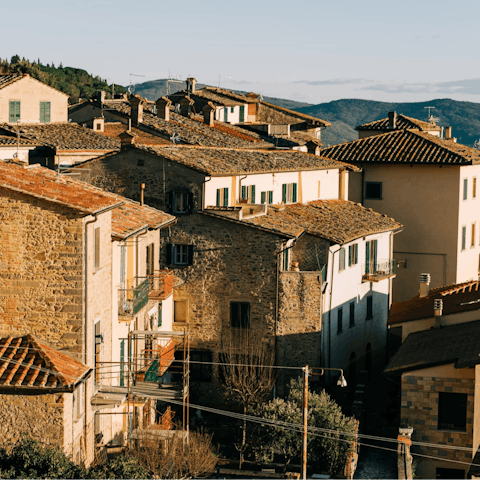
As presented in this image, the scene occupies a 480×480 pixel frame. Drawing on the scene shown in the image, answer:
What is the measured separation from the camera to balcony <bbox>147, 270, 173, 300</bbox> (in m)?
32.4

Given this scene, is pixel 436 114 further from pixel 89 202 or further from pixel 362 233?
pixel 89 202

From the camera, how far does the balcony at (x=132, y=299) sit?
92.1 ft

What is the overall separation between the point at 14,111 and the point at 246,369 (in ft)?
94.7

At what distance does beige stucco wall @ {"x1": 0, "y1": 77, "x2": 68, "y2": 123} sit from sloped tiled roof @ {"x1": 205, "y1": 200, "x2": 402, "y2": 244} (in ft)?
67.2

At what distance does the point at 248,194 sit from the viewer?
Answer: 4266 cm

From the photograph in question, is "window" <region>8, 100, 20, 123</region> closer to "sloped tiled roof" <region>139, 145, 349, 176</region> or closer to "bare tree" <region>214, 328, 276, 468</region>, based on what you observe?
"sloped tiled roof" <region>139, 145, 349, 176</region>

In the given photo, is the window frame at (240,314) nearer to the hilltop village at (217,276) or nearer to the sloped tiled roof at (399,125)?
the hilltop village at (217,276)

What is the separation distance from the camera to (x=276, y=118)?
77438 millimetres

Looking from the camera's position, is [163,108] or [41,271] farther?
[163,108]

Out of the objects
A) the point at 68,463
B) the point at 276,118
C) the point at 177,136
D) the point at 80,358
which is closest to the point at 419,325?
the point at 80,358

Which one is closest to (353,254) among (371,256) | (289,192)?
(371,256)

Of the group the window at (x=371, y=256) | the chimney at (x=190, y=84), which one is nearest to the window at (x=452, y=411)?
the window at (x=371, y=256)

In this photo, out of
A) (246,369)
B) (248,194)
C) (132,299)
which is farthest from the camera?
(248,194)

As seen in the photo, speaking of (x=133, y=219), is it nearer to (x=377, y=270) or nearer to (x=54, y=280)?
(x=54, y=280)
